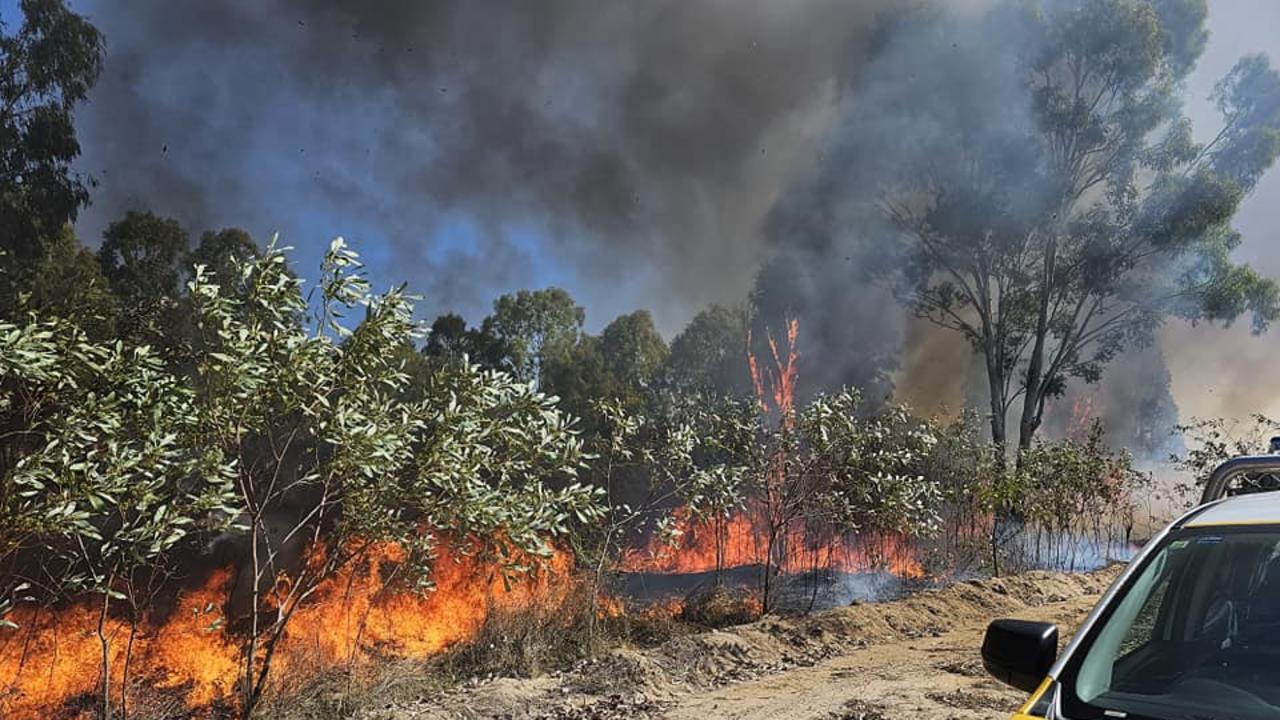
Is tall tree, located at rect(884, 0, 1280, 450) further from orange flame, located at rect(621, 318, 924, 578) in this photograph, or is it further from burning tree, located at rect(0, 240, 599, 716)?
burning tree, located at rect(0, 240, 599, 716)

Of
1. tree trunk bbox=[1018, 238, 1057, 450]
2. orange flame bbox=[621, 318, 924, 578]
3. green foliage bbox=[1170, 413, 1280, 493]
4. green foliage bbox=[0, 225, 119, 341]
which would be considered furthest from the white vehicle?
tree trunk bbox=[1018, 238, 1057, 450]

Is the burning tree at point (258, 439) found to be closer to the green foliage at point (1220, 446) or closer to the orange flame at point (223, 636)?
the orange flame at point (223, 636)

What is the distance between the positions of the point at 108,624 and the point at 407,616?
11.8 ft

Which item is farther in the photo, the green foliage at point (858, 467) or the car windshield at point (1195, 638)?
the green foliage at point (858, 467)

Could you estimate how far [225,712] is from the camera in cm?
749

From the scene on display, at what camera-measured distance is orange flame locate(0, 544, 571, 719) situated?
7.86 meters

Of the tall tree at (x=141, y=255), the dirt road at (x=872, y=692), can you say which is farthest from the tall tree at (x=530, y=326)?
the dirt road at (x=872, y=692)

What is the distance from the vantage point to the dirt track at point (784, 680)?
7484 mm

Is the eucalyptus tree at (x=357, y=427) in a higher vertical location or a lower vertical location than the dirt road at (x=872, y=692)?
higher

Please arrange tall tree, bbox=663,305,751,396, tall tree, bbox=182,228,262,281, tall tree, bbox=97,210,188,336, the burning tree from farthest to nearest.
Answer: tall tree, bbox=663,305,751,396 < tall tree, bbox=182,228,262,281 < tall tree, bbox=97,210,188,336 < the burning tree

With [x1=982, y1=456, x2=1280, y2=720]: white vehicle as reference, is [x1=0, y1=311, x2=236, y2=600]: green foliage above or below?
above

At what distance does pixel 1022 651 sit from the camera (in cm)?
284

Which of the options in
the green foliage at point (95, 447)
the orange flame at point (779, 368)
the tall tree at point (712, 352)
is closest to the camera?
the green foliage at point (95, 447)

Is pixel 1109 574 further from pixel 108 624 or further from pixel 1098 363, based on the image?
pixel 108 624
